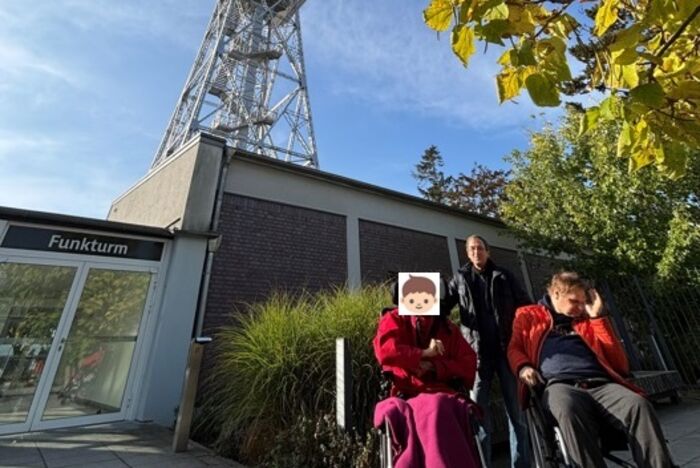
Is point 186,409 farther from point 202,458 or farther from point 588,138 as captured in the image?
point 588,138

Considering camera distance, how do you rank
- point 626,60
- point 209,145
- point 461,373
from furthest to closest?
point 209,145 < point 461,373 < point 626,60

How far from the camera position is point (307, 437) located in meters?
3.39

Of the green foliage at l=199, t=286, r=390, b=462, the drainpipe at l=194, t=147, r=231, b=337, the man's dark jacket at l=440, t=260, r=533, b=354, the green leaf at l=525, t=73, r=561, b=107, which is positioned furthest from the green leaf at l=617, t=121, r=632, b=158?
the drainpipe at l=194, t=147, r=231, b=337

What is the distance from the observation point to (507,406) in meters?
3.03

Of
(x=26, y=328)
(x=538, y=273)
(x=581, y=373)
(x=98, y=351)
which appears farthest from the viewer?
(x=538, y=273)

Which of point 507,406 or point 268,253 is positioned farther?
point 268,253

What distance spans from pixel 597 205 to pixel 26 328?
382 inches

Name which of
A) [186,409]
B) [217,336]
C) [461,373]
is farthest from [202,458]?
[461,373]

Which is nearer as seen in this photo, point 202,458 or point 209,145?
point 202,458

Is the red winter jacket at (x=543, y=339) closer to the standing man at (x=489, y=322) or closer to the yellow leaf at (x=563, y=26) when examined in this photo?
the standing man at (x=489, y=322)

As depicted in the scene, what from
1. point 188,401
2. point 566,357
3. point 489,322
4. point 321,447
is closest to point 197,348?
point 188,401

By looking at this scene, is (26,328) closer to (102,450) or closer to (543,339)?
(102,450)

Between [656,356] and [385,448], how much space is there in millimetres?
6889

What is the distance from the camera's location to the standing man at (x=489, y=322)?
293cm
